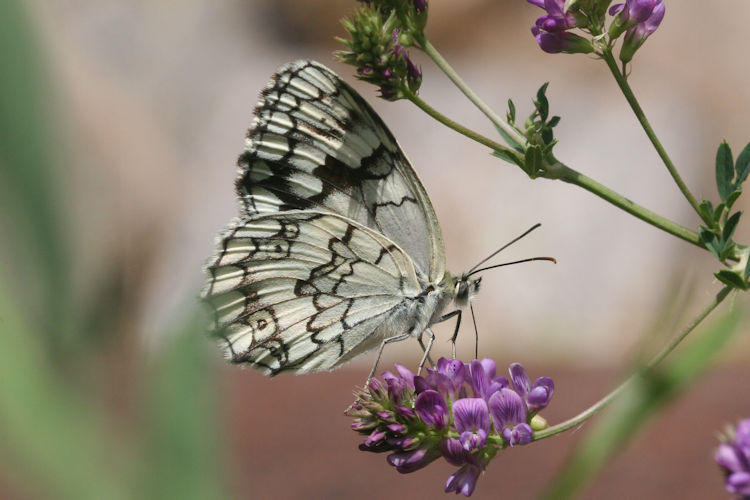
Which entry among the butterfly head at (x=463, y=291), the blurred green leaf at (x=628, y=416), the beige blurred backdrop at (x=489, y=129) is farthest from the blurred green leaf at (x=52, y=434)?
the beige blurred backdrop at (x=489, y=129)

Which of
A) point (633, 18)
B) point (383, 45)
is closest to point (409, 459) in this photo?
point (383, 45)

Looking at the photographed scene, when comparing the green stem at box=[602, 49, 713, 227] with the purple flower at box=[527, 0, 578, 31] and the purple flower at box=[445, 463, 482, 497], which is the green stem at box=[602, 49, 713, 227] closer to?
the purple flower at box=[527, 0, 578, 31]

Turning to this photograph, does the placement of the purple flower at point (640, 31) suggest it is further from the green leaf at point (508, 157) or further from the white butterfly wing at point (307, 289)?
the white butterfly wing at point (307, 289)

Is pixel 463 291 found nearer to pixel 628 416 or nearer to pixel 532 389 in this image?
pixel 532 389

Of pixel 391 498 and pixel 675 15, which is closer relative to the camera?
pixel 391 498

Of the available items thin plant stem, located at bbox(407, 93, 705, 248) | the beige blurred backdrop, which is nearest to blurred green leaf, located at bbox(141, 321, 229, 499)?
thin plant stem, located at bbox(407, 93, 705, 248)

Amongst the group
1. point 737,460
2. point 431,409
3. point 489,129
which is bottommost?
point 737,460

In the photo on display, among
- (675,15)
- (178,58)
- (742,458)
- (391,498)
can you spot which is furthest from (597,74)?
(742,458)

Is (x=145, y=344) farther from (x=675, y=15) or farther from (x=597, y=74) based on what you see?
(x=675, y=15)
